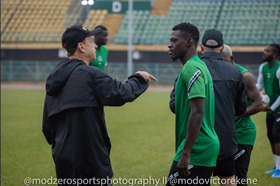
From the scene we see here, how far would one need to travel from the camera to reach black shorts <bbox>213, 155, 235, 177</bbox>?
3580mm

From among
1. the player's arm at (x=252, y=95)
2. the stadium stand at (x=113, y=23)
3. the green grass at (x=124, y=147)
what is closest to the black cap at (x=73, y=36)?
the player's arm at (x=252, y=95)

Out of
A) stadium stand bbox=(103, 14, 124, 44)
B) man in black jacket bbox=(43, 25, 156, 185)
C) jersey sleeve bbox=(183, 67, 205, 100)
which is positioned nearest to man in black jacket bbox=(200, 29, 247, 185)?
jersey sleeve bbox=(183, 67, 205, 100)

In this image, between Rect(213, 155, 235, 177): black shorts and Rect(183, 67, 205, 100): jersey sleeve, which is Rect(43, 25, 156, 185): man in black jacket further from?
Rect(213, 155, 235, 177): black shorts

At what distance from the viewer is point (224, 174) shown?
3.64 m

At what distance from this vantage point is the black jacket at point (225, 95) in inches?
137

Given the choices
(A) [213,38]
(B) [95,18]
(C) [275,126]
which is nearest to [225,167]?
(A) [213,38]

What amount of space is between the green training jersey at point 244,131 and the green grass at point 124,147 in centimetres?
175

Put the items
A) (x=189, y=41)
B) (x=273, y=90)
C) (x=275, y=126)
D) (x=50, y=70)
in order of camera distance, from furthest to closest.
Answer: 1. (x=50, y=70)
2. (x=273, y=90)
3. (x=275, y=126)
4. (x=189, y=41)

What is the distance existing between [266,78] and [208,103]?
3.90 meters

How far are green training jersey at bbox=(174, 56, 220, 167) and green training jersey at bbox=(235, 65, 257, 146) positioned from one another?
132 cm

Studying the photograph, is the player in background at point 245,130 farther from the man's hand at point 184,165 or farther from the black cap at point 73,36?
the black cap at point 73,36

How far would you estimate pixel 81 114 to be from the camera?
9.53 feet

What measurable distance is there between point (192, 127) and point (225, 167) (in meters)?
1.01

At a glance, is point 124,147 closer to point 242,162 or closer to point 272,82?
point 272,82
